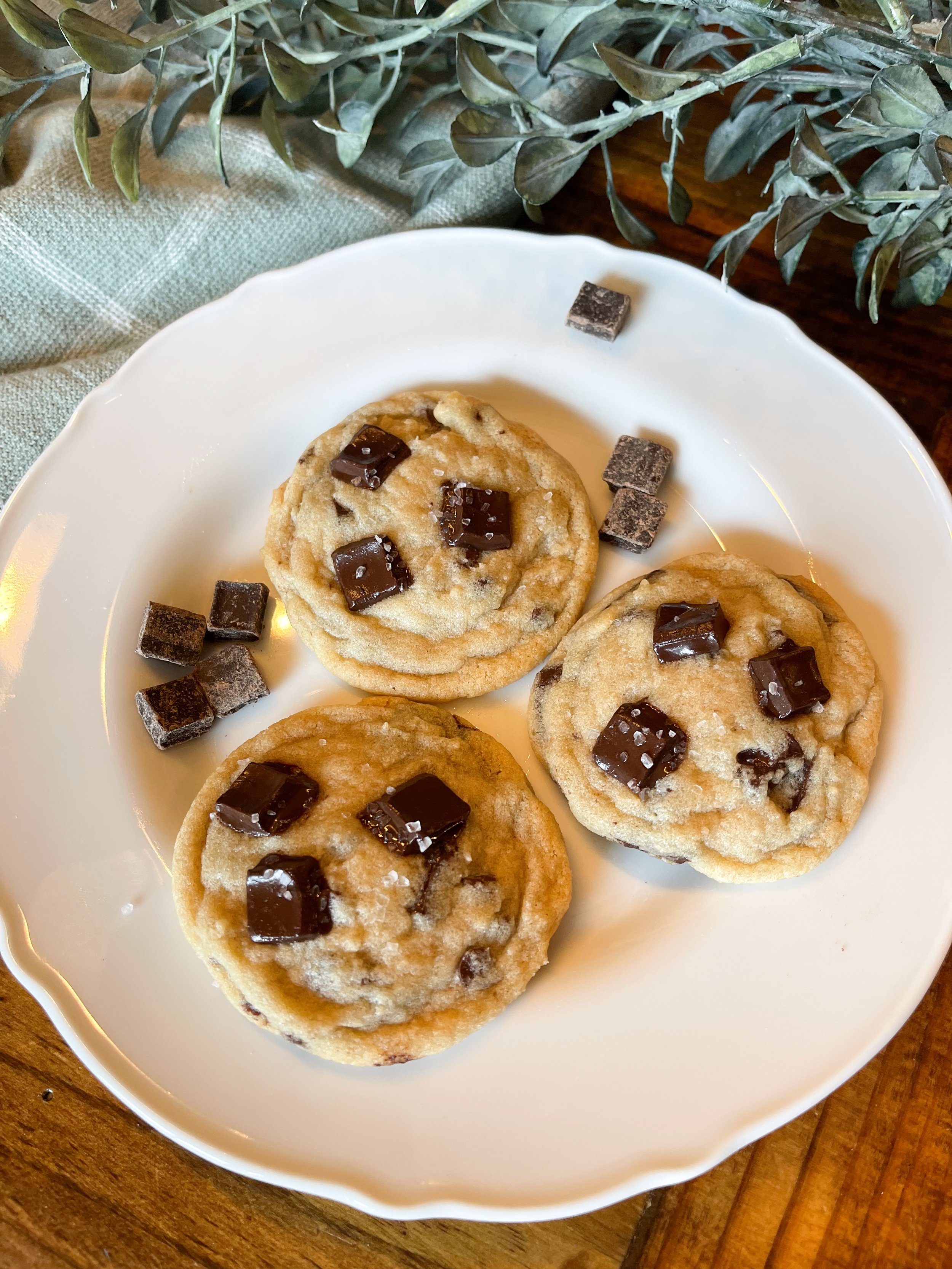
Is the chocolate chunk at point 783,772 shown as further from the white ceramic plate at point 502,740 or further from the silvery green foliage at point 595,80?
the silvery green foliage at point 595,80

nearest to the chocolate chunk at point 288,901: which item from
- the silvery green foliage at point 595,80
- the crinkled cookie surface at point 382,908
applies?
the crinkled cookie surface at point 382,908

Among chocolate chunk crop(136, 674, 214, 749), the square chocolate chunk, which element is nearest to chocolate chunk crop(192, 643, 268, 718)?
chocolate chunk crop(136, 674, 214, 749)

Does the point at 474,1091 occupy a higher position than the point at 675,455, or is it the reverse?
the point at 675,455

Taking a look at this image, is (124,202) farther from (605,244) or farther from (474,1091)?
(474,1091)

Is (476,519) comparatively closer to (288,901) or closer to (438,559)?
(438,559)

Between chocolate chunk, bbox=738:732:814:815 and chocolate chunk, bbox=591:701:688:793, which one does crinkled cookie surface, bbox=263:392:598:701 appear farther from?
chocolate chunk, bbox=738:732:814:815

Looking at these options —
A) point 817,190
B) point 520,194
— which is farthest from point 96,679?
point 817,190
